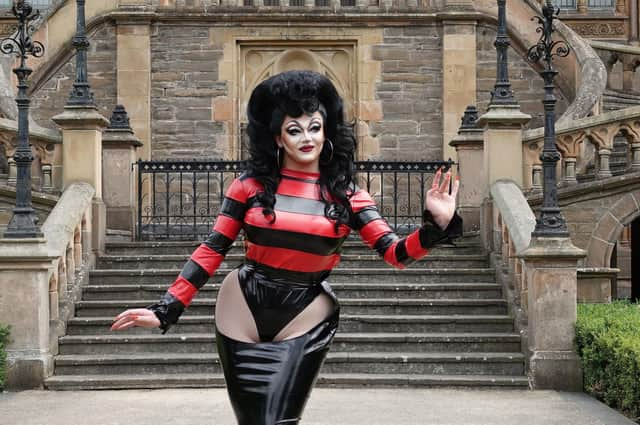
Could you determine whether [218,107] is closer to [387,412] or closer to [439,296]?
[439,296]

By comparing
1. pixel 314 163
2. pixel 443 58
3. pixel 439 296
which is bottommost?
pixel 439 296

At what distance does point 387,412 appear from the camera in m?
9.84

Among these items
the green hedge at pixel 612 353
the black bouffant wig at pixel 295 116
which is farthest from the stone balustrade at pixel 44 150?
the black bouffant wig at pixel 295 116

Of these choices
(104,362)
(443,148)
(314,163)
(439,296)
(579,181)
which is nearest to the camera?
(314,163)

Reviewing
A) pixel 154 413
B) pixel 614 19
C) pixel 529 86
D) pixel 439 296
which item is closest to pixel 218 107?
pixel 529 86

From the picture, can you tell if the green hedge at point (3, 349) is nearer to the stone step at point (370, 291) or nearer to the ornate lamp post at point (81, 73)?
the stone step at point (370, 291)

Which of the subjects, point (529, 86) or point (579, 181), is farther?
point (529, 86)

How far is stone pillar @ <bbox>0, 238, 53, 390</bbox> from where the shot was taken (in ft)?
36.9

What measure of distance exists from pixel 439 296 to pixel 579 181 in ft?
13.0

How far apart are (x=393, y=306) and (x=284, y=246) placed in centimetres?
749

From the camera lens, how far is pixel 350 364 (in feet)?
38.0

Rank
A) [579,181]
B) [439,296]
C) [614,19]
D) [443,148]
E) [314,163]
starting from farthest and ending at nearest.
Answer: [614,19] → [443,148] → [579,181] → [439,296] → [314,163]

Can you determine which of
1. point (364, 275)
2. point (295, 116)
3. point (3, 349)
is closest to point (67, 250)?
point (3, 349)

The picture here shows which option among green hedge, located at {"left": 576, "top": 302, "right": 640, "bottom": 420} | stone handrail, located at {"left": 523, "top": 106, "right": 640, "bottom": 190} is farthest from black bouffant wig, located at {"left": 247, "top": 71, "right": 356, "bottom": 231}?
stone handrail, located at {"left": 523, "top": 106, "right": 640, "bottom": 190}
